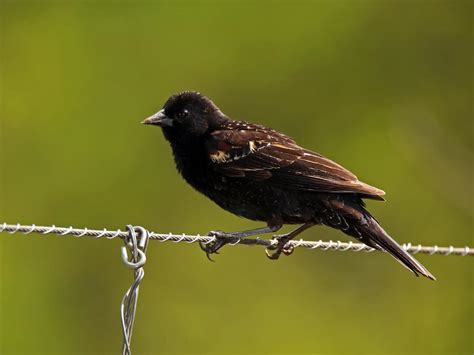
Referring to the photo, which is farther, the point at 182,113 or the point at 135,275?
the point at 182,113

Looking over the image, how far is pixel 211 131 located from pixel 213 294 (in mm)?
7739

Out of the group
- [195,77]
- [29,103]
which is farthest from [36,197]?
[195,77]

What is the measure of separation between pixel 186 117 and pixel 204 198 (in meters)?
8.38

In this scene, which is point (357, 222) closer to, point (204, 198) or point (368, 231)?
point (368, 231)

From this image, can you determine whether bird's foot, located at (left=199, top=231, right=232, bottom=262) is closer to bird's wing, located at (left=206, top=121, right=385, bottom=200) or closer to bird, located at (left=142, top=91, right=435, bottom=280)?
bird, located at (left=142, top=91, right=435, bottom=280)

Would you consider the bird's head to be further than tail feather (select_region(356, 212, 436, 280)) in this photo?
Yes

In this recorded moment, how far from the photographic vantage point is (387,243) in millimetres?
5734

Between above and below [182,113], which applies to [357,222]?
below

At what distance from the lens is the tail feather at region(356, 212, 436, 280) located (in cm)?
557

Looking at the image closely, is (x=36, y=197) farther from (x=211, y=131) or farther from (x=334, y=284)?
(x=211, y=131)

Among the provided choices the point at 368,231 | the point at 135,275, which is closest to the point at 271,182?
the point at 368,231

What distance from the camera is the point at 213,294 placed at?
46.2 ft

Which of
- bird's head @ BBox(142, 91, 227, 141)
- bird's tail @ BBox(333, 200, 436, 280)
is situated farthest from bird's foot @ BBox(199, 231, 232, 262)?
bird's head @ BBox(142, 91, 227, 141)

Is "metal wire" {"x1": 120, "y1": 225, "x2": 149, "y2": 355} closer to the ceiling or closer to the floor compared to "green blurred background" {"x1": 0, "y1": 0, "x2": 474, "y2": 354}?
closer to the ceiling
